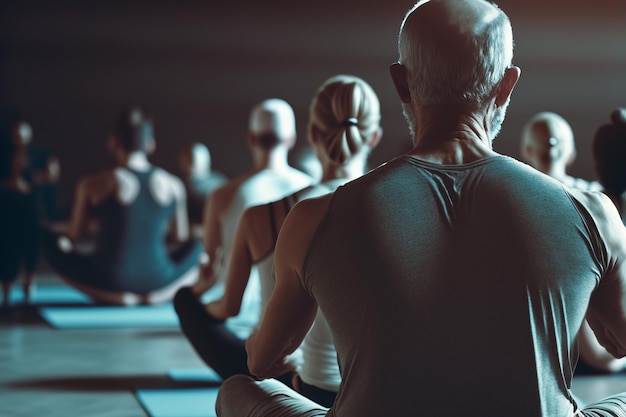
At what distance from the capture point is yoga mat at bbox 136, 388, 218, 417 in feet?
9.62

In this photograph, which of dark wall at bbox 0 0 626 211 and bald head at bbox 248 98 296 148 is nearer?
bald head at bbox 248 98 296 148

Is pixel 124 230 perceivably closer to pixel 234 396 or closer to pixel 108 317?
pixel 108 317

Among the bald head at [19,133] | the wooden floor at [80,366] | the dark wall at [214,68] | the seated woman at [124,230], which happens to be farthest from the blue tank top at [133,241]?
the dark wall at [214,68]

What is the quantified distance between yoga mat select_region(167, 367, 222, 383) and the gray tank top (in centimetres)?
225

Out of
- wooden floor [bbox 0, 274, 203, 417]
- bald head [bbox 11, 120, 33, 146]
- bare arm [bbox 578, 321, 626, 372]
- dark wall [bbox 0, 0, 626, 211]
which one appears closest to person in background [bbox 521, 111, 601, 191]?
bare arm [bbox 578, 321, 626, 372]

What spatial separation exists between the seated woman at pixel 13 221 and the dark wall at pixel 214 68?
495 centimetres

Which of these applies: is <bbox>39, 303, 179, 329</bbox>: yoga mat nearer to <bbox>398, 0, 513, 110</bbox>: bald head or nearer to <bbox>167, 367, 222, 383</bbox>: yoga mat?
<bbox>167, 367, 222, 383</bbox>: yoga mat

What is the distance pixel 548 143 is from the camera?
12.2 feet

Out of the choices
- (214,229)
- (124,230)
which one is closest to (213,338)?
(214,229)

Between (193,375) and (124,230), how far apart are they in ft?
7.01

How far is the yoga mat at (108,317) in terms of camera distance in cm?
495

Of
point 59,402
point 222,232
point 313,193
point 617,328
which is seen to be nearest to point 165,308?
point 222,232

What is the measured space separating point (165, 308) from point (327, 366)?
360cm

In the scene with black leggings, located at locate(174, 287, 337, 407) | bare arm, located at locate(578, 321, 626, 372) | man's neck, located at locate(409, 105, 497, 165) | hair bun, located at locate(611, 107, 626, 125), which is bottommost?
bare arm, located at locate(578, 321, 626, 372)
